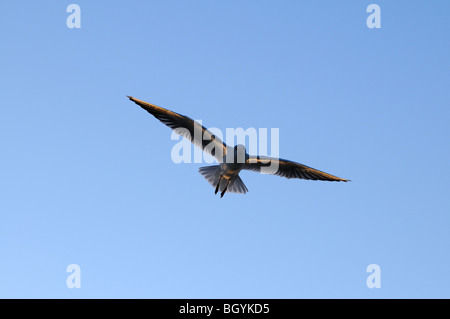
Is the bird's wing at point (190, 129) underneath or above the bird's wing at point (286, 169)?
above

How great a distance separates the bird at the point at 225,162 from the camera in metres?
12.9

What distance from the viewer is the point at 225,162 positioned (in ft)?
43.5

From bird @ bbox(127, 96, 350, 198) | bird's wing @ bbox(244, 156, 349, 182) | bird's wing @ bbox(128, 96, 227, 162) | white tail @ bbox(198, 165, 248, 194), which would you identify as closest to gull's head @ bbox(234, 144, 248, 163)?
bird @ bbox(127, 96, 350, 198)

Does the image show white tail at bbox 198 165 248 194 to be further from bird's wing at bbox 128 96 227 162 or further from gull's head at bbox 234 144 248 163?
gull's head at bbox 234 144 248 163

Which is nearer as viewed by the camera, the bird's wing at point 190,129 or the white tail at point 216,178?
the bird's wing at point 190,129

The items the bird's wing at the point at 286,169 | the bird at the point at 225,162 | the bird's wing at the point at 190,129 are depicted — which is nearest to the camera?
the bird's wing at the point at 190,129

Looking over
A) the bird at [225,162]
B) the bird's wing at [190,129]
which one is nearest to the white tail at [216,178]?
the bird at [225,162]

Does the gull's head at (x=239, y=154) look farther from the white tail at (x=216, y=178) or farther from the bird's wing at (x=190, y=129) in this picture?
the white tail at (x=216, y=178)

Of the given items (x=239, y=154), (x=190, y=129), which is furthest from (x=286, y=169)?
(x=190, y=129)

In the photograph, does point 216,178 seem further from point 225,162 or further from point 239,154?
point 239,154
